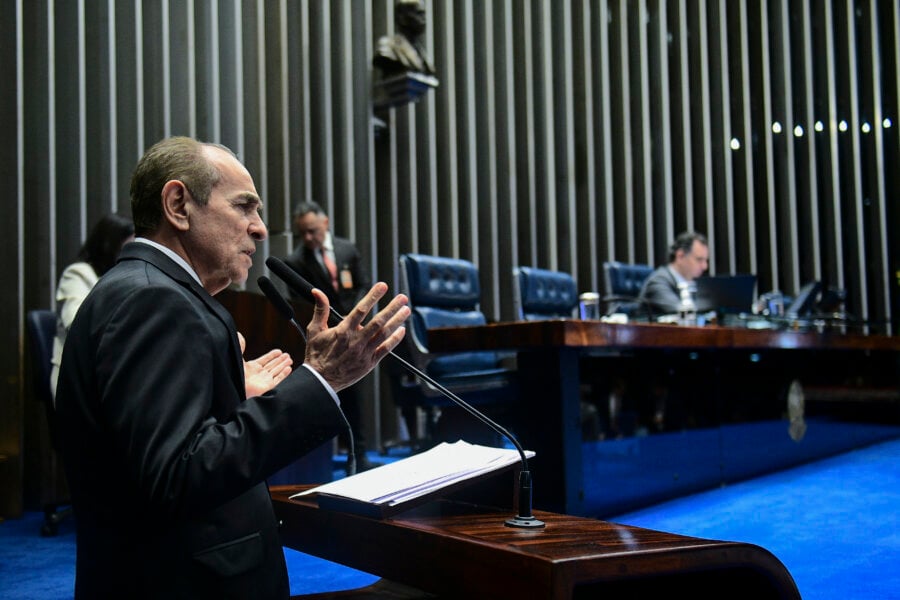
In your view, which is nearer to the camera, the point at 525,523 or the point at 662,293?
the point at 525,523

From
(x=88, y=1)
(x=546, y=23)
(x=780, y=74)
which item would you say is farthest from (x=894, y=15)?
(x=88, y=1)

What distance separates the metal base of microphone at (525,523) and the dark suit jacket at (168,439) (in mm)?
308

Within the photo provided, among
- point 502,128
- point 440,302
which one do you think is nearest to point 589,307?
point 440,302

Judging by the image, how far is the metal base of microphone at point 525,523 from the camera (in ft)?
3.61

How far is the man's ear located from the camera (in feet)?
3.54

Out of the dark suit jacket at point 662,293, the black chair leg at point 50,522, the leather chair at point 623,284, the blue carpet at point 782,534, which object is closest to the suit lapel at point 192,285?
the blue carpet at point 782,534

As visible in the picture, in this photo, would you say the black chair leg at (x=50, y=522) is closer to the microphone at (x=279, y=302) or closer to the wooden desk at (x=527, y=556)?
the wooden desk at (x=527, y=556)

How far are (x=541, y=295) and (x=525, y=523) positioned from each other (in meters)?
3.17

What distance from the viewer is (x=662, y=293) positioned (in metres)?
4.43

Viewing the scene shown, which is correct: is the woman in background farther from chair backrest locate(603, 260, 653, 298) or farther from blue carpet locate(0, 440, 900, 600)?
chair backrest locate(603, 260, 653, 298)

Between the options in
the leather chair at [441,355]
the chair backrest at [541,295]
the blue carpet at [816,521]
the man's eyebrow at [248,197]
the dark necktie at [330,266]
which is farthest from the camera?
the dark necktie at [330,266]

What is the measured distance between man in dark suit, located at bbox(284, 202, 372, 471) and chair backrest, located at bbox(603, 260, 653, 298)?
1.44 m

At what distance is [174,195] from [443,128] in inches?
181

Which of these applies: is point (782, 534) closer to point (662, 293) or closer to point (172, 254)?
point (662, 293)
